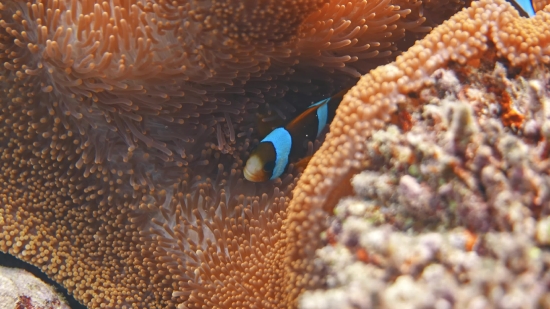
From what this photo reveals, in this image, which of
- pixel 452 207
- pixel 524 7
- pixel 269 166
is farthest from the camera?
pixel 269 166

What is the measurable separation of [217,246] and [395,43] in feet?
3.16

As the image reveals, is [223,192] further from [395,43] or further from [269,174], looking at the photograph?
[395,43]

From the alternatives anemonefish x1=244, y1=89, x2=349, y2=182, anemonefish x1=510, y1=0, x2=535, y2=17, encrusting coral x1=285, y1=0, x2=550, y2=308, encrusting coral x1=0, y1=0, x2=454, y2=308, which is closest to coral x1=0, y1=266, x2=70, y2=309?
encrusting coral x1=0, y1=0, x2=454, y2=308

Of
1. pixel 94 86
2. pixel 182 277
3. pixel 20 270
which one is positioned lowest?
pixel 20 270

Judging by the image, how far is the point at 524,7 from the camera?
3.97ft

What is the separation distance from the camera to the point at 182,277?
1405 millimetres

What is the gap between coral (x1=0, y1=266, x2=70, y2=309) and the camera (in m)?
1.48

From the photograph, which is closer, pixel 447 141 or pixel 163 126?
pixel 447 141

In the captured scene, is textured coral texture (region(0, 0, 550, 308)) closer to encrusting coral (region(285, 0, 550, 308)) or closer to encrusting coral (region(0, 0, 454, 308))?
encrusting coral (region(0, 0, 454, 308))

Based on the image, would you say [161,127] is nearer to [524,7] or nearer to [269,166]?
[269,166]

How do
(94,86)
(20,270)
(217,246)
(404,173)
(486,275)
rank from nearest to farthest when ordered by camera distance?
(486,275)
(404,173)
(94,86)
(217,246)
(20,270)

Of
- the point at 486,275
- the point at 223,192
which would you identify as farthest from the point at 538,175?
the point at 223,192

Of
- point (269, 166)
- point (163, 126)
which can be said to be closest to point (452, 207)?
point (269, 166)

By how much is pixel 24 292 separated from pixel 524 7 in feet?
6.47
